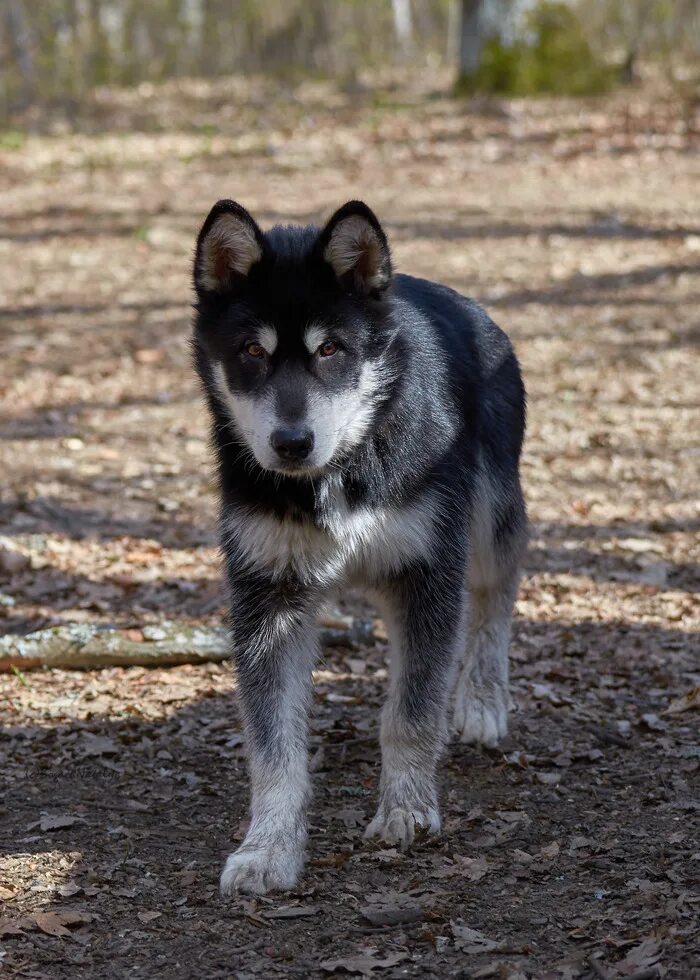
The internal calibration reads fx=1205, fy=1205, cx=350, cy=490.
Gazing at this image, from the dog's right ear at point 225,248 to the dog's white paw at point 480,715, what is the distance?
2.19 m

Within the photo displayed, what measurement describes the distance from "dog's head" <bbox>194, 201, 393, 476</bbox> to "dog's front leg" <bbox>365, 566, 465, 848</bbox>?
25.1 inches

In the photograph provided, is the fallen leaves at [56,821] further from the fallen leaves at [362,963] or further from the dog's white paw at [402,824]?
the fallen leaves at [362,963]

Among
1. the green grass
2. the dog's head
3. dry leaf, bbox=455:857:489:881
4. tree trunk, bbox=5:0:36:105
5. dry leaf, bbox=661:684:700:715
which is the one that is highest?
tree trunk, bbox=5:0:36:105

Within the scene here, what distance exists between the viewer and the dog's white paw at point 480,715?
5.36m

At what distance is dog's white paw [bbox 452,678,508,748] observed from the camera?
536 centimetres

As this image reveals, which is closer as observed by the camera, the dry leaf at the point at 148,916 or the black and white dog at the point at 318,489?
the dry leaf at the point at 148,916

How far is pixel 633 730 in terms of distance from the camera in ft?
17.8

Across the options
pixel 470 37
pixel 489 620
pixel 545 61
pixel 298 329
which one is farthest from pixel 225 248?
pixel 545 61

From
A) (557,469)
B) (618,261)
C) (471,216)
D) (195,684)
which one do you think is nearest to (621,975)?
(195,684)

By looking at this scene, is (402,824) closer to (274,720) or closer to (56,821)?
(274,720)

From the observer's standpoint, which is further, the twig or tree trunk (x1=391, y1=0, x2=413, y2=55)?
tree trunk (x1=391, y1=0, x2=413, y2=55)

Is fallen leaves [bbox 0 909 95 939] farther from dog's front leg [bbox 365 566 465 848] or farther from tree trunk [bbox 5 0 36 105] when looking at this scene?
tree trunk [bbox 5 0 36 105]

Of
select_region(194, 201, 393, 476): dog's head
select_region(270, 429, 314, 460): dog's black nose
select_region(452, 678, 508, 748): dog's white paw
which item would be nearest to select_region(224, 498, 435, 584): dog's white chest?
select_region(194, 201, 393, 476): dog's head

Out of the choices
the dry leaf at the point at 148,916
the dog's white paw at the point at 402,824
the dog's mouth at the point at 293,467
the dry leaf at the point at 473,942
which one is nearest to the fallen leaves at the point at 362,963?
the dry leaf at the point at 473,942
